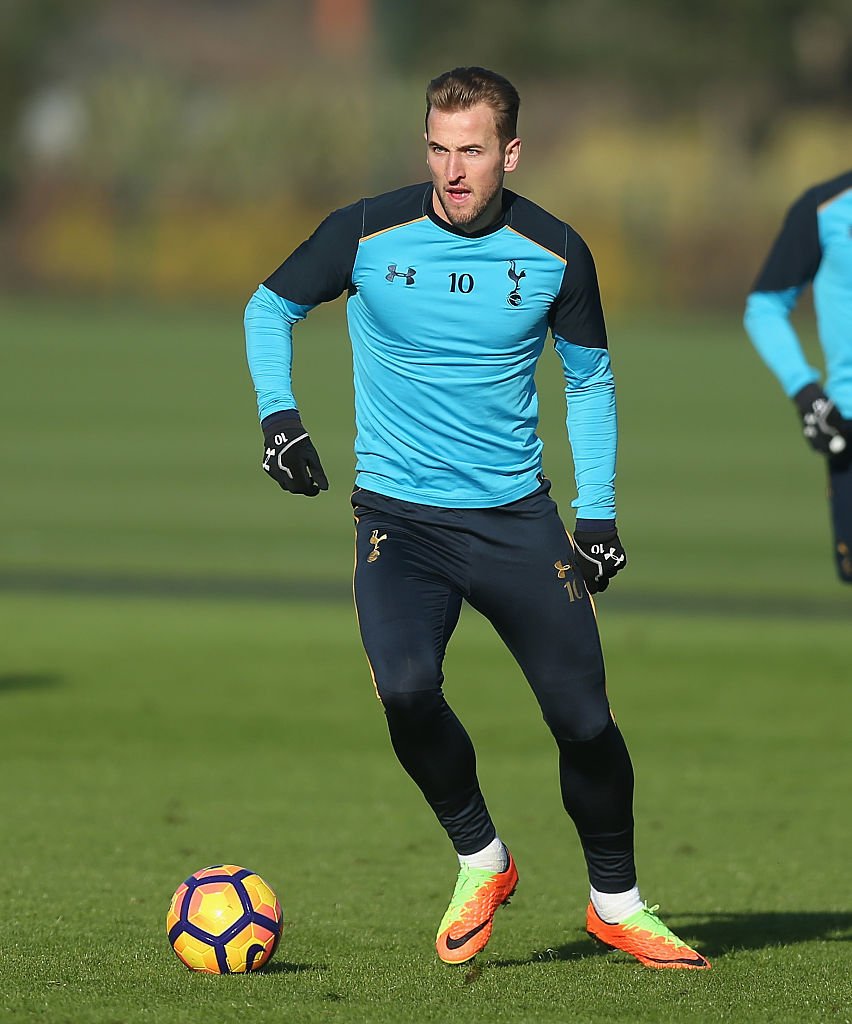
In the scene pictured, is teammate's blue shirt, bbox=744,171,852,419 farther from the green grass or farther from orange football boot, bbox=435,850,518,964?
orange football boot, bbox=435,850,518,964

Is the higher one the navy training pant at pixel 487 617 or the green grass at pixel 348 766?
the navy training pant at pixel 487 617

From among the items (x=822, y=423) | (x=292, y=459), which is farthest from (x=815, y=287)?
(x=292, y=459)

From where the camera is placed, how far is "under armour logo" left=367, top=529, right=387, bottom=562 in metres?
5.91

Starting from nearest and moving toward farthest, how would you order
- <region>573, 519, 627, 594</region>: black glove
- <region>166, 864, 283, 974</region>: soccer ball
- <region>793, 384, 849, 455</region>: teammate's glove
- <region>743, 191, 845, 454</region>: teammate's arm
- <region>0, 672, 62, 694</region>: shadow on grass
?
<region>166, 864, 283, 974</region>: soccer ball → <region>573, 519, 627, 594</region>: black glove → <region>793, 384, 849, 455</region>: teammate's glove → <region>743, 191, 845, 454</region>: teammate's arm → <region>0, 672, 62, 694</region>: shadow on grass

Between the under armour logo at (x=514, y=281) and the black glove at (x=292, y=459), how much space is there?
717mm

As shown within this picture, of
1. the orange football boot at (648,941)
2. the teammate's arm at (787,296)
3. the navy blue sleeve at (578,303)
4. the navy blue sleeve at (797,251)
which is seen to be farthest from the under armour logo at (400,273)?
the navy blue sleeve at (797,251)

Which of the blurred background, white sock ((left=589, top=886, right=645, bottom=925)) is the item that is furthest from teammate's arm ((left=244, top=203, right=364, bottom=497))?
the blurred background

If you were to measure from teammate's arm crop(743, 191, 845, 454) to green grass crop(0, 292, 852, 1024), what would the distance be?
Result: 1936mm

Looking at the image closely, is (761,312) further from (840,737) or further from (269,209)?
(269,209)

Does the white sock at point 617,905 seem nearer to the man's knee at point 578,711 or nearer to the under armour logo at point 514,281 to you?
the man's knee at point 578,711

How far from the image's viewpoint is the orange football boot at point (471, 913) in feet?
19.1

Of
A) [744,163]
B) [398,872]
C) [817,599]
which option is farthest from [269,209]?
[398,872]

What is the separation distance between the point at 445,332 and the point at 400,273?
22 cm

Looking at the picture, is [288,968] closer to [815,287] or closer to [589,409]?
[589,409]
